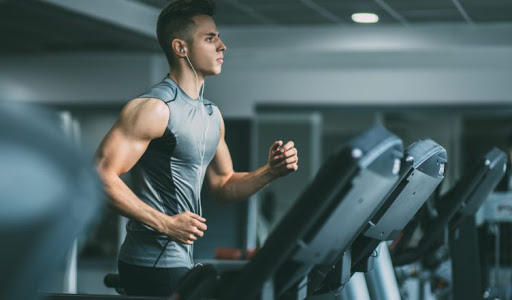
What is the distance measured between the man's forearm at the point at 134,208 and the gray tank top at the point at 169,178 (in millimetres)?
133

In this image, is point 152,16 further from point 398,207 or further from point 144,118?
point 398,207

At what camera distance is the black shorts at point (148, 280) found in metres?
2.11

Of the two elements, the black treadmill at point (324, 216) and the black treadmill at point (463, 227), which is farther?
the black treadmill at point (463, 227)

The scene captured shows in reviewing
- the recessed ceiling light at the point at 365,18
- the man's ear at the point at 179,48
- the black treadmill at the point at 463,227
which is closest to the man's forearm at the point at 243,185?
the man's ear at the point at 179,48

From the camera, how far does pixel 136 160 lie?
6.91 feet

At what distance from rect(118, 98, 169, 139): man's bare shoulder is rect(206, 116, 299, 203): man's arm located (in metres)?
0.27

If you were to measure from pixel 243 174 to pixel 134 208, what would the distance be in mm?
470

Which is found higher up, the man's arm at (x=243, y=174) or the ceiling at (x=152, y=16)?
the ceiling at (x=152, y=16)

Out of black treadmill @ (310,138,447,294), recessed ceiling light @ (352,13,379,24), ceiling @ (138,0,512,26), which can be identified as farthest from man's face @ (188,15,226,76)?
recessed ceiling light @ (352,13,379,24)

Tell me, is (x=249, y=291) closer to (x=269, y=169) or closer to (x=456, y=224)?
(x=269, y=169)

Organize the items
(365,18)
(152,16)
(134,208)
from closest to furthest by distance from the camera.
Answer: (134,208)
(152,16)
(365,18)

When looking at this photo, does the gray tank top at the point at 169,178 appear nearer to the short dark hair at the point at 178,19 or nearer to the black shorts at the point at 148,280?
the black shorts at the point at 148,280

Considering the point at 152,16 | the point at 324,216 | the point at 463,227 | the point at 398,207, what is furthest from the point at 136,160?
the point at 152,16

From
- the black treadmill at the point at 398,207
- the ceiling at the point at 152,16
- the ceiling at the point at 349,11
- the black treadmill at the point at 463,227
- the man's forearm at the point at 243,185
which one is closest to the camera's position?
the black treadmill at the point at 398,207
